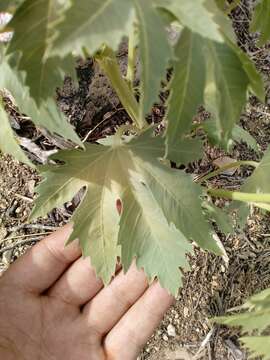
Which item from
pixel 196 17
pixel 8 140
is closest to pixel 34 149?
pixel 8 140

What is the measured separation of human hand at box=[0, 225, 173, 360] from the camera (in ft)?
4.03

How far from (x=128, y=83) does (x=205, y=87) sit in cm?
29

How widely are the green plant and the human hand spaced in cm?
30

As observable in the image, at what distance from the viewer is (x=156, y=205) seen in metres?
0.94

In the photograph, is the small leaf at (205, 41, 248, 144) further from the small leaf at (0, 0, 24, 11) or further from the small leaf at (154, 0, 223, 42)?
the small leaf at (0, 0, 24, 11)

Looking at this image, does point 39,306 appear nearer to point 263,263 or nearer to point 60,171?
point 60,171

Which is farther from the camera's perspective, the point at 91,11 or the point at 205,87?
the point at 205,87

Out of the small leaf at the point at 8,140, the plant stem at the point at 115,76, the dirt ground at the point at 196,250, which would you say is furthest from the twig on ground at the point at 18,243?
the small leaf at the point at 8,140

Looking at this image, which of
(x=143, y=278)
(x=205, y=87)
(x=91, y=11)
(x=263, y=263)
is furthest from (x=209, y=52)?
(x=263, y=263)

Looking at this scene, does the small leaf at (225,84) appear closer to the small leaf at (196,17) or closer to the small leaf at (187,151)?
the small leaf at (196,17)

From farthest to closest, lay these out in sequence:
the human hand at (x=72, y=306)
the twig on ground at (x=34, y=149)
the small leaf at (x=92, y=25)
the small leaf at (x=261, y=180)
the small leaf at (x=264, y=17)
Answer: the twig on ground at (x=34, y=149) → the human hand at (x=72, y=306) → the small leaf at (x=261, y=180) → the small leaf at (x=264, y=17) → the small leaf at (x=92, y=25)

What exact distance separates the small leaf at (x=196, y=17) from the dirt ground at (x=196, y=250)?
0.92 m

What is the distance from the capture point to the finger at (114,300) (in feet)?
4.06

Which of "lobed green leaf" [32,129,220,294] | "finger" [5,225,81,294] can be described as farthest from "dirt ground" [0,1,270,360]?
"lobed green leaf" [32,129,220,294]
